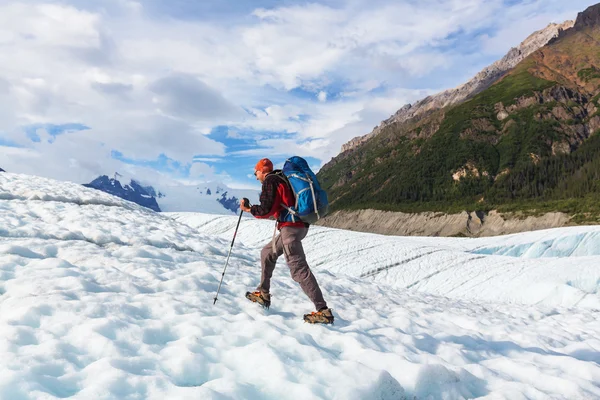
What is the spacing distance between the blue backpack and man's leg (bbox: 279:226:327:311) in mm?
218

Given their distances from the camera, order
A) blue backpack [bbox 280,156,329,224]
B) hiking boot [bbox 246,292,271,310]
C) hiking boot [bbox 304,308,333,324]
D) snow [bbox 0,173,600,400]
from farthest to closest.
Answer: hiking boot [bbox 246,292,271,310], hiking boot [bbox 304,308,333,324], blue backpack [bbox 280,156,329,224], snow [bbox 0,173,600,400]

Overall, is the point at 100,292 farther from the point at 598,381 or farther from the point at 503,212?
the point at 503,212

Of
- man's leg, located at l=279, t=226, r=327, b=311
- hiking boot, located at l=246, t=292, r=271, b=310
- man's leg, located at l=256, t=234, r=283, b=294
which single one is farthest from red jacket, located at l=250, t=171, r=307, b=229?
hiking boot, located at l=246, t=292, r=271, b=310

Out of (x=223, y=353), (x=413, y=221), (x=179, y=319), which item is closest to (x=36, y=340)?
(x=179, y=319)

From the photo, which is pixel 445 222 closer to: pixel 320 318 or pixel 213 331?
pixel 320 318

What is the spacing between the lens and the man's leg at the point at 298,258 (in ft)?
21.3

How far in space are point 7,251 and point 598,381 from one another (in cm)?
1072

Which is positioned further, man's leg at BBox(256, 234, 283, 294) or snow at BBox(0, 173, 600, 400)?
man's leg at BBox(256, 234, 283, 294)

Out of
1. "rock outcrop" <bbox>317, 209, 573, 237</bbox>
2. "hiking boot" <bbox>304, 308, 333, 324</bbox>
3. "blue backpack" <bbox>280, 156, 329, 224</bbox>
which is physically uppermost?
"blue backpack" <bbox>280, 156, 329, 224</bbox>

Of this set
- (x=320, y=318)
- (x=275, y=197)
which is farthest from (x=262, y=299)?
(x=275, y=197)

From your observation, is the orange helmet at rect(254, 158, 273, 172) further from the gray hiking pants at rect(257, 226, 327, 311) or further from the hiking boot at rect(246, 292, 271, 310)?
the hiking boot at rect(246, 292, 271, 310)

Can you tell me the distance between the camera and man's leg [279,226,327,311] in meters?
6.49

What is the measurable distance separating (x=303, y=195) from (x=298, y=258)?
110 centimetres

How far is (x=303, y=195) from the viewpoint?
6305 mm
